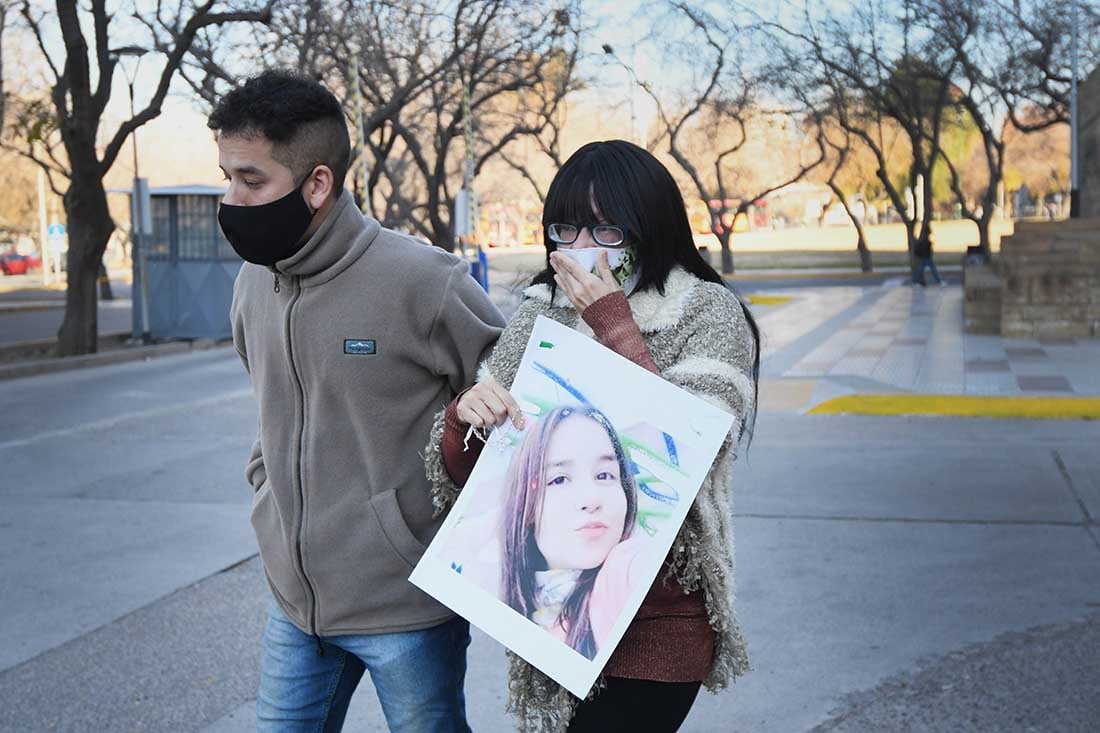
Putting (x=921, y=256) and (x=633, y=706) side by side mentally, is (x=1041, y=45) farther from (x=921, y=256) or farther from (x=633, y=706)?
(x=633, y=706)

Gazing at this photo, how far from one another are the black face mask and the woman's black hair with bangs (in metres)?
0.50

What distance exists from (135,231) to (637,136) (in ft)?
71.5

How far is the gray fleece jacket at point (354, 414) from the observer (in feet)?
8.80

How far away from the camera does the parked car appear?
7425 cm

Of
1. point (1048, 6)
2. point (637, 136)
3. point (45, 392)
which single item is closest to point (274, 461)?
point (45, 392)

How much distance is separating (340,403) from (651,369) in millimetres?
670

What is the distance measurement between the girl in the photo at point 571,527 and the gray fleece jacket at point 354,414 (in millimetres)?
349

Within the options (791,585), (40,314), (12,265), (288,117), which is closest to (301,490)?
(288,117)

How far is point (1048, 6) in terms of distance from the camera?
3184 cm

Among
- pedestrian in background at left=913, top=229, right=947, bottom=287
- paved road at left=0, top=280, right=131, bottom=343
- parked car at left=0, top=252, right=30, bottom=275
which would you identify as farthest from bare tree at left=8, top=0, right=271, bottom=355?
parked car at left=0, top=252, right=30, bottom=275

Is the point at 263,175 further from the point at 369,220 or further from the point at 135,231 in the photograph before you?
the point at 135,231

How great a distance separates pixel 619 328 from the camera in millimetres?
2385

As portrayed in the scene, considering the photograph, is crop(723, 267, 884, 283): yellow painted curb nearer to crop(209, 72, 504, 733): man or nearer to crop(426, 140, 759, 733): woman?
crop(209, 72, 504, 733): man

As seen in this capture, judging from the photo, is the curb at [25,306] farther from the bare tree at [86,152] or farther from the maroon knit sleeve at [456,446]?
the maroon knit sleeve at [456,446]
